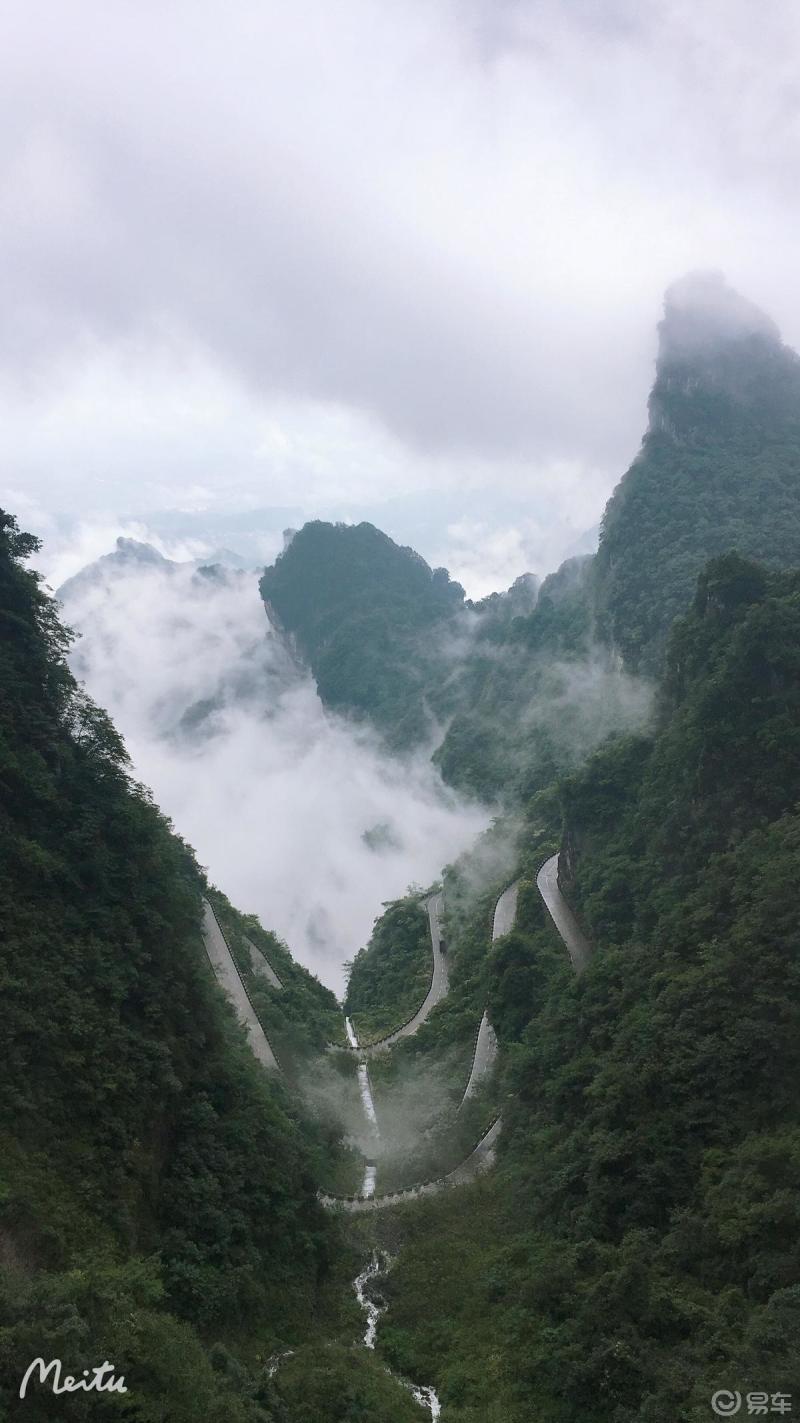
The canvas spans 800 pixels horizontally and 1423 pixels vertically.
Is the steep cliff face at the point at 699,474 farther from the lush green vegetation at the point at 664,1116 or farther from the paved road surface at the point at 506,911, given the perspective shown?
the lush green vegetation at the point at 664,1116

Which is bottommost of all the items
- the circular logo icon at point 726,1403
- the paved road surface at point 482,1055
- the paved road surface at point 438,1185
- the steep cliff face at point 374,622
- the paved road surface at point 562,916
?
the circular logo icon at point 726,1403

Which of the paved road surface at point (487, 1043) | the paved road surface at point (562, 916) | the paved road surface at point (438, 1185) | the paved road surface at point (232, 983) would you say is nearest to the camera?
the paved road surface at point (438, 1185)

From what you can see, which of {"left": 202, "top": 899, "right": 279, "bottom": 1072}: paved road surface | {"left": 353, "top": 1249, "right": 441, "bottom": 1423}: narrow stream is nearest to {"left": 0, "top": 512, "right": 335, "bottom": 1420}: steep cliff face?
{"left": 353, "top": 1249, "right": 441, "bottom": 1423}: narrow stream

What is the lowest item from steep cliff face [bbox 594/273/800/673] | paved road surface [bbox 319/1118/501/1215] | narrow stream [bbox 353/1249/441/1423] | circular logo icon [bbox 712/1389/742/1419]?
circular logo icon [bbox 712/1389/742/1419]

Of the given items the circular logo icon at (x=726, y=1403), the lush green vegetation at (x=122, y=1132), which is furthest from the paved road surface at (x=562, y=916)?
the circular logo icon at (x=726, y=1403)

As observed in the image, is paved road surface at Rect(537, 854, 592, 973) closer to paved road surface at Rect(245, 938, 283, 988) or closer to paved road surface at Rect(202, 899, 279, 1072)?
paved road surface at Rect(202, 899, 279, 1072)
